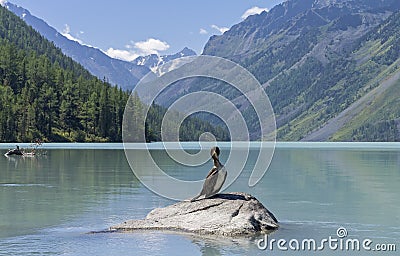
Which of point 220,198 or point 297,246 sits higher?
point 220,198

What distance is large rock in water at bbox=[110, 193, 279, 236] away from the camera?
31250 millimetres

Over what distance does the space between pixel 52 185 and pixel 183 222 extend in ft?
96.5

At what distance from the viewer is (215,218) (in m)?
31.6

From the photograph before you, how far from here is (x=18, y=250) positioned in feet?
90.3

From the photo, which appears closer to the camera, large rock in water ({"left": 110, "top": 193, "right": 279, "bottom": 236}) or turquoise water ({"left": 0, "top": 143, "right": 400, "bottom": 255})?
turquoise water ({"left": 0, "top": 143, "right": 400, "bottom": 255})

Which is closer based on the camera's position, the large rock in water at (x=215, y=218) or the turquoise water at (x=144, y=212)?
the turquoise water at (x=144, y=212)

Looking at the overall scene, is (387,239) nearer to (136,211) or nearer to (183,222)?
(183,222)

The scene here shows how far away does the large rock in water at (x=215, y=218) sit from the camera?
31250 millimetres

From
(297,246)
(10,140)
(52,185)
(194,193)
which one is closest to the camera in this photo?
(297,246)

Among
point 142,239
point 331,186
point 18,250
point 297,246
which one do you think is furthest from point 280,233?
point 331,186

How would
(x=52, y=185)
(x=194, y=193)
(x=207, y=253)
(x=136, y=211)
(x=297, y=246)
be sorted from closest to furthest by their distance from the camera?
(x=207, y=253), (x=297, y=246), (x=136, y=211), (x=194, y=193), (x=52, y=185)

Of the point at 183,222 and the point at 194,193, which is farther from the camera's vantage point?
the point at 194,193

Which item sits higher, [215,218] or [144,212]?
[215,218]

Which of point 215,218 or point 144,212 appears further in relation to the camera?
point 144,212
